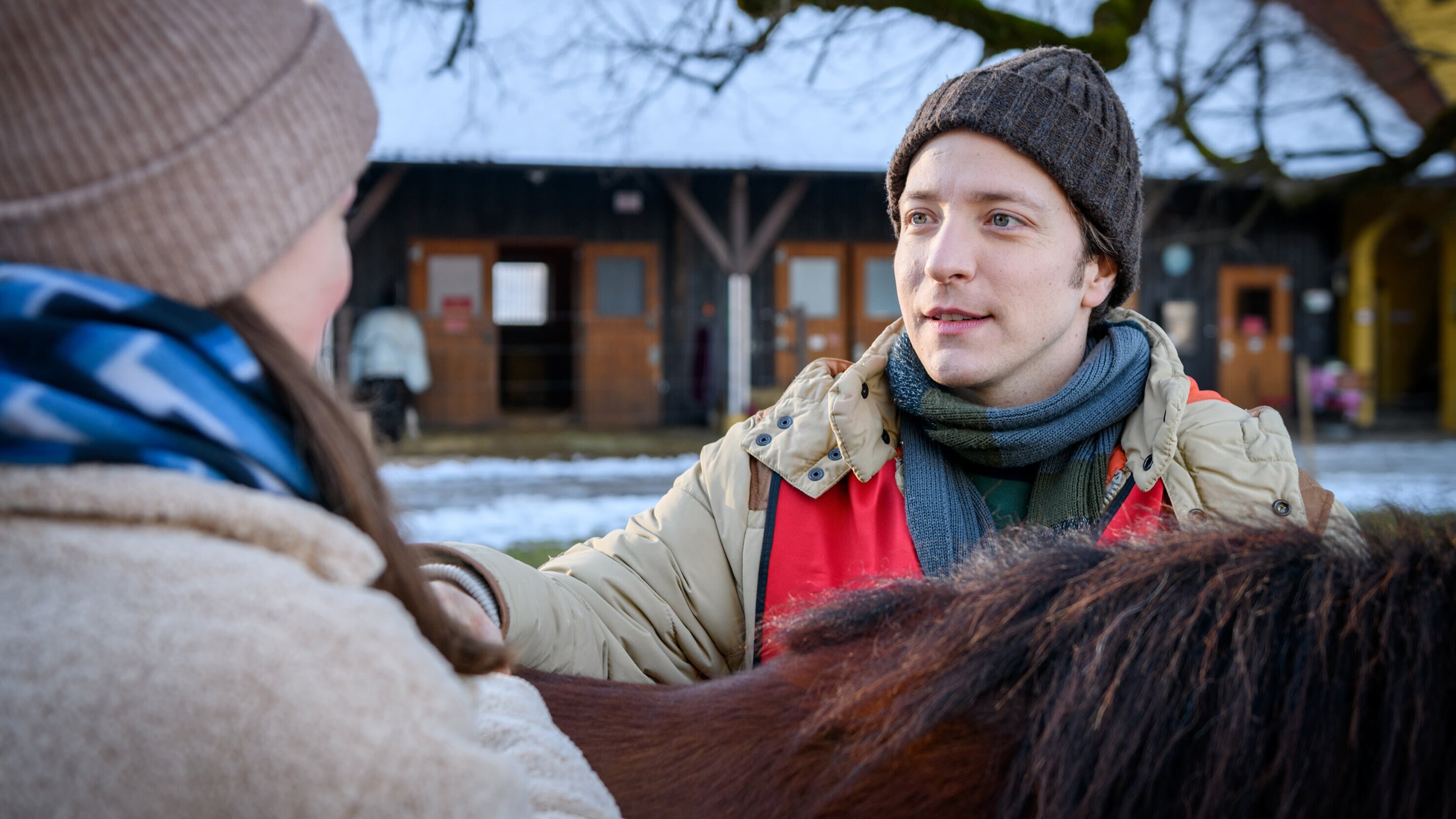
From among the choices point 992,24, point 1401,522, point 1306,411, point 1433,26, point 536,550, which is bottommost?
point 536,550

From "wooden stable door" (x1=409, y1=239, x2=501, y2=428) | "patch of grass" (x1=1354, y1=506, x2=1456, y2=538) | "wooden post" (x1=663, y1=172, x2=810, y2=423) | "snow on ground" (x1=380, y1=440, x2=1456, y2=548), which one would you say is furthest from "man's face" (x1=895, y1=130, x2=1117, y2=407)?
"wooden stable door" (x1=409, y1=239, x2=501, y2=428)

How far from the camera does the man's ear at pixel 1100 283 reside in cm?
173

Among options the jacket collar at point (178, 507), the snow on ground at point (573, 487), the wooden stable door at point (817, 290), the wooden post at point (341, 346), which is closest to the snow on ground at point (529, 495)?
the snow on ground at point (573, 487)

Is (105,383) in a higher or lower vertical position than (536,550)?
higher

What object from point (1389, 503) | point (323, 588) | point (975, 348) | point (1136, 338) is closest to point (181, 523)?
point (323, 588)

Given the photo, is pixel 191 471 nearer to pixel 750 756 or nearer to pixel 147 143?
pixel 147 143

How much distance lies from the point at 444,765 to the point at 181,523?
0.24 metres

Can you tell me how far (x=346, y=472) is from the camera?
0.75 metres

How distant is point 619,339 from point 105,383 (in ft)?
45.0

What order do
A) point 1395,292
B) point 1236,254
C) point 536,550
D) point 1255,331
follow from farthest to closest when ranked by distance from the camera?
1. point 1395,292
2. point 1236,254
3. point 1255,331
4. point 536,550

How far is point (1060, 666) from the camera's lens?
850 mm

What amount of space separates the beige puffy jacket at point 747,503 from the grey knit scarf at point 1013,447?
0.04 meters

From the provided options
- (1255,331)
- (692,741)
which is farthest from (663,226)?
(692,741)

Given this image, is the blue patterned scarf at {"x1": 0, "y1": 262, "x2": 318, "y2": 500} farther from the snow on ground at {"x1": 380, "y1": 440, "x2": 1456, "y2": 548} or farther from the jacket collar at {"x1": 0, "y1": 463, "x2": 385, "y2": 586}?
the snow on ground at {"x1": 380, "y1": 440, "x2": 1456, "y2": 548}
